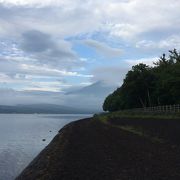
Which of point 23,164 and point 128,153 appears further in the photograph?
point 23,164

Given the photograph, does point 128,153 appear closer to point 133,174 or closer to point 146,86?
point 133,174

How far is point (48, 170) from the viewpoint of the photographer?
2036 cm

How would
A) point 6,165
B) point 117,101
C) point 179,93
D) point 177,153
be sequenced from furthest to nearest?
1. point 117,101
2. point 179,93
3. point 6,165
4. point 177,153

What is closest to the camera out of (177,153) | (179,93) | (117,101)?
(177,153)

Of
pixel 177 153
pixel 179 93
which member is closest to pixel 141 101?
pixel 179 93

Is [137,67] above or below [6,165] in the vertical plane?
above

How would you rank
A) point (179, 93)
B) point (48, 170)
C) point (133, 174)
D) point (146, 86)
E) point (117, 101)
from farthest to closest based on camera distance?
point (117, 101), point (146, 86), point (179, 93), point (48, 170), point (133, 174)

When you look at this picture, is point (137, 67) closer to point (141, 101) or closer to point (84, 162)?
point (141, 101)

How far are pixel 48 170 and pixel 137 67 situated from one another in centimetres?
10447

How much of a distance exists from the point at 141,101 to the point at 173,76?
42.3m

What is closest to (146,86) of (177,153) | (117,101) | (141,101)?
(141,101)

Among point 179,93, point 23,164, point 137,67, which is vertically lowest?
point 23,164

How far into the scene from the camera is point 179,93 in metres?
83.1

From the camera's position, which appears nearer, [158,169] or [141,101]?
[158,169]
